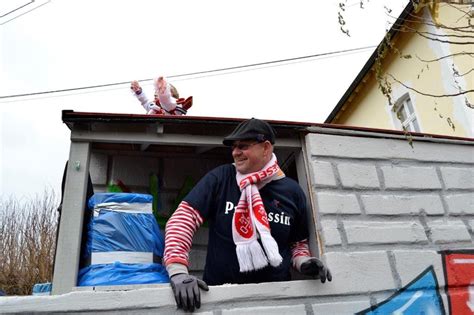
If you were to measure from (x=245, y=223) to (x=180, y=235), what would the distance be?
442mm

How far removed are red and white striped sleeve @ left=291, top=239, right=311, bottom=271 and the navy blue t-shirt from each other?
45 mm

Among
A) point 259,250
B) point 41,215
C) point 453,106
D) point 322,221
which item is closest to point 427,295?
point 322,221

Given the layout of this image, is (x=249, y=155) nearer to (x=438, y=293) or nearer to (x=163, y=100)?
(x=163, y=100)

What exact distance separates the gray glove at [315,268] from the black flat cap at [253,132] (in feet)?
2.93

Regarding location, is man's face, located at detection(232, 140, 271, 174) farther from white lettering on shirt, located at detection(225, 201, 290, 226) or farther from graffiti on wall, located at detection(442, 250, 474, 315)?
graffiti on wall, located at detection(442, 250, 474, 315)

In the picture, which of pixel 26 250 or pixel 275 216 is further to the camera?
pixel 26 250

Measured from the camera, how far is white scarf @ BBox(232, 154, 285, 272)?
103 inches

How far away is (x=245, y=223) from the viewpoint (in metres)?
2.72

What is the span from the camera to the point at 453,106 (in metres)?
7.92

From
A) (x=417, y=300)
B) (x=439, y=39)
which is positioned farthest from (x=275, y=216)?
(x=439, y=39)

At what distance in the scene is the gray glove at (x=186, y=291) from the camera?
244 cm

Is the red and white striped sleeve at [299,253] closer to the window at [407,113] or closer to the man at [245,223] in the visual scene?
the man at [245,223]

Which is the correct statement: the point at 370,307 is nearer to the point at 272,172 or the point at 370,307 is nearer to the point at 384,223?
the point at 384,223

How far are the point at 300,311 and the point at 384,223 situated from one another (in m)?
1.05
